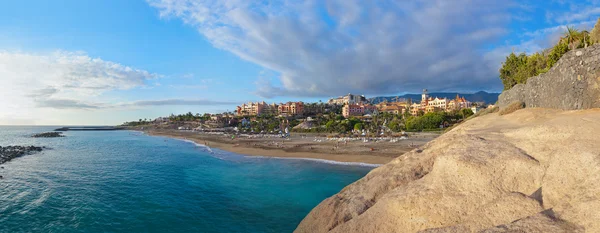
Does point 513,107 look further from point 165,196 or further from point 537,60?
point 165,196

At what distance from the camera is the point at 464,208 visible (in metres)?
5.35

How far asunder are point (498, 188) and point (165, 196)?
19446 mm

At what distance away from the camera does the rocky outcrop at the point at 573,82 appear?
9.18 meters

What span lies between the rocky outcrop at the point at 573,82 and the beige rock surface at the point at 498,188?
11.4 ft

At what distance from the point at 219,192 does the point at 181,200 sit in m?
2.69

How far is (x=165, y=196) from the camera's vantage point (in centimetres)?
1891

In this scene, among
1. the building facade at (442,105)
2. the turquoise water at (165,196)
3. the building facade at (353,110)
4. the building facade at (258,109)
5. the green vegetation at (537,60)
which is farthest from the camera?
the building facade at (258,109)

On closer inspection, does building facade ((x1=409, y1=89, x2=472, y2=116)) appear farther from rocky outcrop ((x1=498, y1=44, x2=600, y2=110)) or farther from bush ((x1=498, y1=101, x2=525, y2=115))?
rocky outcrop ((x1=498, y1=44, x2=600, y2=110))

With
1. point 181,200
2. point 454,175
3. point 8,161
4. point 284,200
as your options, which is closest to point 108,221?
point 181,200

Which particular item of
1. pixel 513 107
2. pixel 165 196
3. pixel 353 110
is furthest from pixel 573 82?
pixel 353 110

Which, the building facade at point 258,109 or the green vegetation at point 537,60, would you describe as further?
the building facade at point 258,109

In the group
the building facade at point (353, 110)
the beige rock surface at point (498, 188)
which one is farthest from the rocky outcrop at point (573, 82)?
the building facade at point (353, 110)

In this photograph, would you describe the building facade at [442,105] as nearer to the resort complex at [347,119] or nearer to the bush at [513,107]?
the resort complex at [347,119]

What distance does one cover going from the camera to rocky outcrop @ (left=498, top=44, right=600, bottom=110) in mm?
9180
